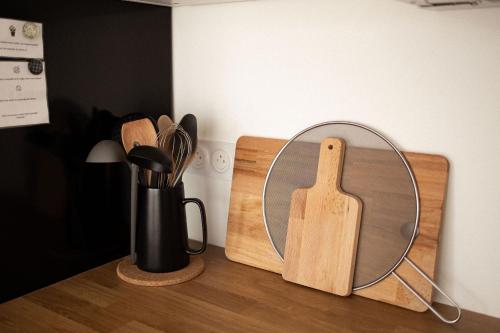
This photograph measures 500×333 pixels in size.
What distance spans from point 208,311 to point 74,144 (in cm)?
45

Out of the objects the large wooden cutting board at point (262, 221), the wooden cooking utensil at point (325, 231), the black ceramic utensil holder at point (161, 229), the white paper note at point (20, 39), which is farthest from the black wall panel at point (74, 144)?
the wooden cooking utensil at point (325, 231)

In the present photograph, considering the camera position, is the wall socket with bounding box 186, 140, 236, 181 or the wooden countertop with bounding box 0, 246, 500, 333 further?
the wall socket with bounding box 186, 140, 236, 181

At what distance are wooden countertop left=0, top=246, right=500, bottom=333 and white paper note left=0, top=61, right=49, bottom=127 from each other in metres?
0.35

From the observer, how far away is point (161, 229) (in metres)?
1.02

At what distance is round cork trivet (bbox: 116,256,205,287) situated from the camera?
1011mm

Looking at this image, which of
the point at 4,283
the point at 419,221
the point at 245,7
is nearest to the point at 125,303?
the point at 4,283

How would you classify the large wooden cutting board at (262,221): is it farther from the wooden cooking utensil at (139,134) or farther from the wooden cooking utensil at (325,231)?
the wooden cooking utensil at (139,134)

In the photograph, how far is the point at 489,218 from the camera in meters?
0.89

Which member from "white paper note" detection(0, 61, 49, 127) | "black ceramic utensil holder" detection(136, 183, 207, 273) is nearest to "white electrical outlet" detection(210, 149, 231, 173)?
"black ceramic utensil holder" detection(136, 183, 207, 273)

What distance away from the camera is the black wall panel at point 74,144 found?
0.94 m

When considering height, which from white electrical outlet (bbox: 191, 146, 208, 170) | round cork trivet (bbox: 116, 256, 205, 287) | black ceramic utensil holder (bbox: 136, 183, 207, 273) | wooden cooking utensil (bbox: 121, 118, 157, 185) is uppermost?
wooden cooking utensil (bbox: 121, 118, 157, 185)

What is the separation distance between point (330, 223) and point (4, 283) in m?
0.65

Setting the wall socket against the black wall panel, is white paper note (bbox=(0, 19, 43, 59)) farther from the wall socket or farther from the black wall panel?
the wall socket

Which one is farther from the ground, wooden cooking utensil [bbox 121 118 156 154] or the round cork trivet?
wooden cooking utensil [bbox 121 118 156 154]
